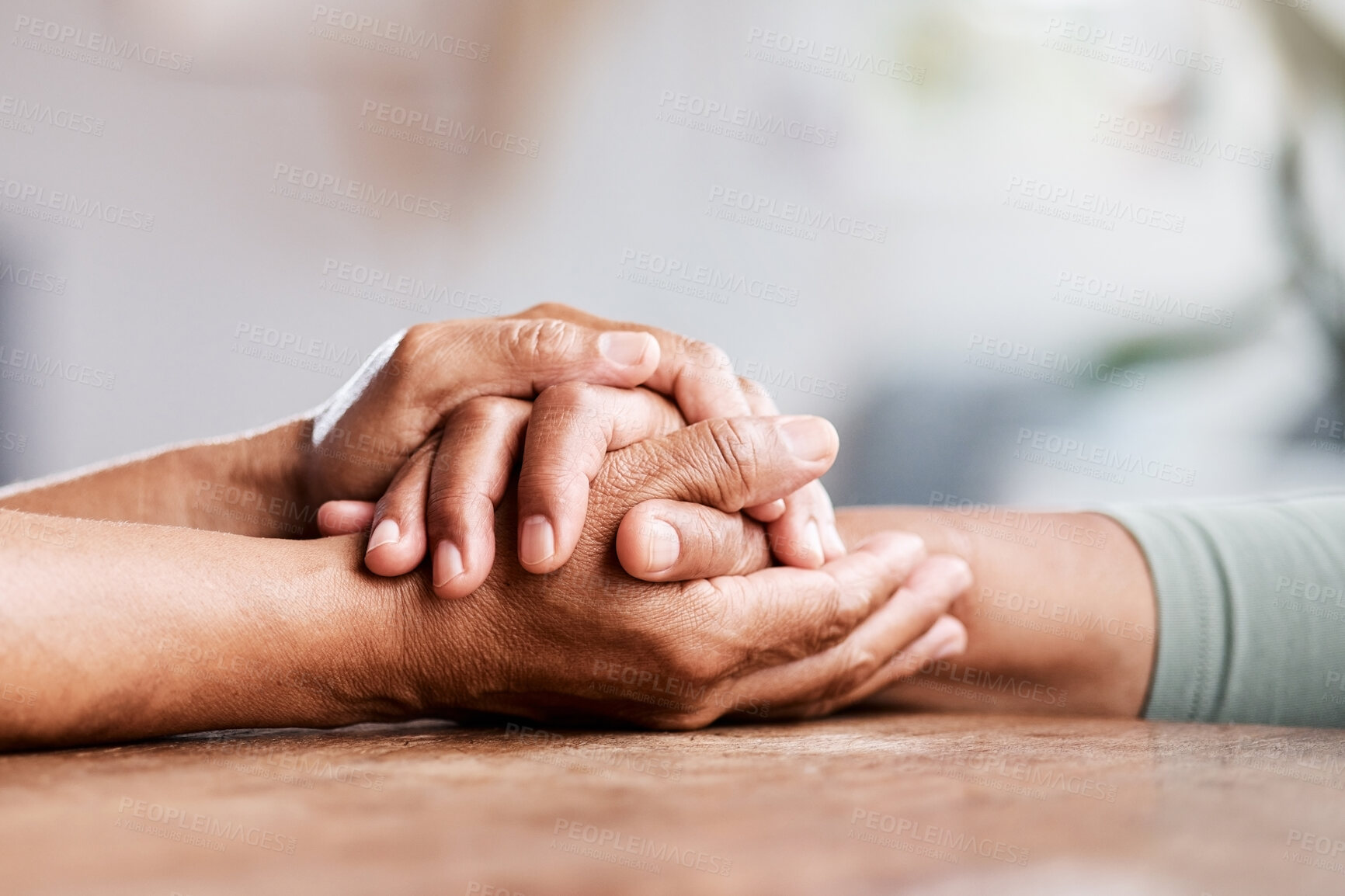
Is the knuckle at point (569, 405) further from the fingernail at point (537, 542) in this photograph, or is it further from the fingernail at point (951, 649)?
the fingernail at point (951, 649)

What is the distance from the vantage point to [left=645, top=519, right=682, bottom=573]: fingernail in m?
0.70

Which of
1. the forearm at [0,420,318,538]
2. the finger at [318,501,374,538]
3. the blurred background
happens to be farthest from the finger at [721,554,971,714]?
the blurred background

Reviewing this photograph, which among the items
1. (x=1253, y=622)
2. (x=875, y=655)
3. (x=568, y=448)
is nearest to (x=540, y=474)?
(x=568, y=448)

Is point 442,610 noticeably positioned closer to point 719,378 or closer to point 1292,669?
point 719,378

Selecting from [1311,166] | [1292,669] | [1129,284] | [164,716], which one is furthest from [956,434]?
[164,716]

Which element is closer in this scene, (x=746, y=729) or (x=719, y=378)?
(x=746, y=729)

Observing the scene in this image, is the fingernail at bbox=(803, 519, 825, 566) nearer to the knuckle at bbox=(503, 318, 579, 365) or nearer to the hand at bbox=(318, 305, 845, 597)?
the hand at bbox=(318, 305, 845, 597)

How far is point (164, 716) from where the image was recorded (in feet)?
1.92

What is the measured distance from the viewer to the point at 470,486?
28.9 inches

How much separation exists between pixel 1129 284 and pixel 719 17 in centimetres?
181

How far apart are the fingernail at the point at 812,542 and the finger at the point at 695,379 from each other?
12 centimetres

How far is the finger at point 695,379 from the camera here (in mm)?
898

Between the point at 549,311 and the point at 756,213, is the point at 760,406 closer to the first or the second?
the point at 549,311

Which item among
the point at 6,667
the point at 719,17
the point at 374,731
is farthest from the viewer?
the point at 719,17
